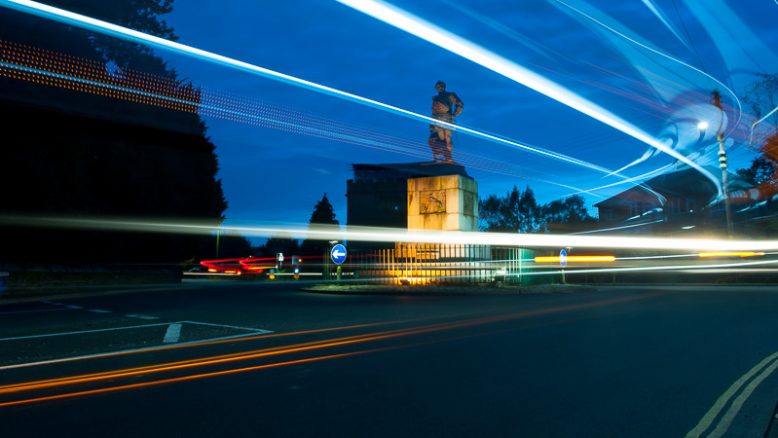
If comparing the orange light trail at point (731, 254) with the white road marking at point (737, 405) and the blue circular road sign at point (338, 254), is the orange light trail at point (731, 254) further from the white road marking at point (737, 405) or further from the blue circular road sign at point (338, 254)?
the white road marking at point (737, 405)

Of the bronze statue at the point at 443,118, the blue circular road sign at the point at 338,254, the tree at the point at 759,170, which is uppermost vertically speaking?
the tree at the point at 759,170

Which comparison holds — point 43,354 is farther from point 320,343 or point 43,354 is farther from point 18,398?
point 320,343

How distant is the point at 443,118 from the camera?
23.0m

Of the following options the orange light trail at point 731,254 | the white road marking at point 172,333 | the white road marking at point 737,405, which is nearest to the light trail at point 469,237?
the orange light trail at point 731,254

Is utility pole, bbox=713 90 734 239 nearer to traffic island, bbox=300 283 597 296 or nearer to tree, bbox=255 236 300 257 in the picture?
traffic island, bbox=300 283 597 296

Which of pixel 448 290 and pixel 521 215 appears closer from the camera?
pixel 448 290

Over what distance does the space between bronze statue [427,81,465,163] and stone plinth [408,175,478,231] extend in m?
1.24

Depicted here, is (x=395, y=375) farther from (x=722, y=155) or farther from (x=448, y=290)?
(x=722, y=155)

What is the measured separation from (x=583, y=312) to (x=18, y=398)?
11.6 metres

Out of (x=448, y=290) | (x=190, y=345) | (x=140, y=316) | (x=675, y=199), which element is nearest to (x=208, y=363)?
(x=190, y=345)

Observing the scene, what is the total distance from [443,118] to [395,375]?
17131 mm

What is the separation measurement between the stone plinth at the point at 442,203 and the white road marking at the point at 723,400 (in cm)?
1438

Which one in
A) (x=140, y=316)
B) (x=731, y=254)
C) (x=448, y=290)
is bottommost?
(x=140, y=316)

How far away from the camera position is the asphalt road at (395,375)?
4984mm
